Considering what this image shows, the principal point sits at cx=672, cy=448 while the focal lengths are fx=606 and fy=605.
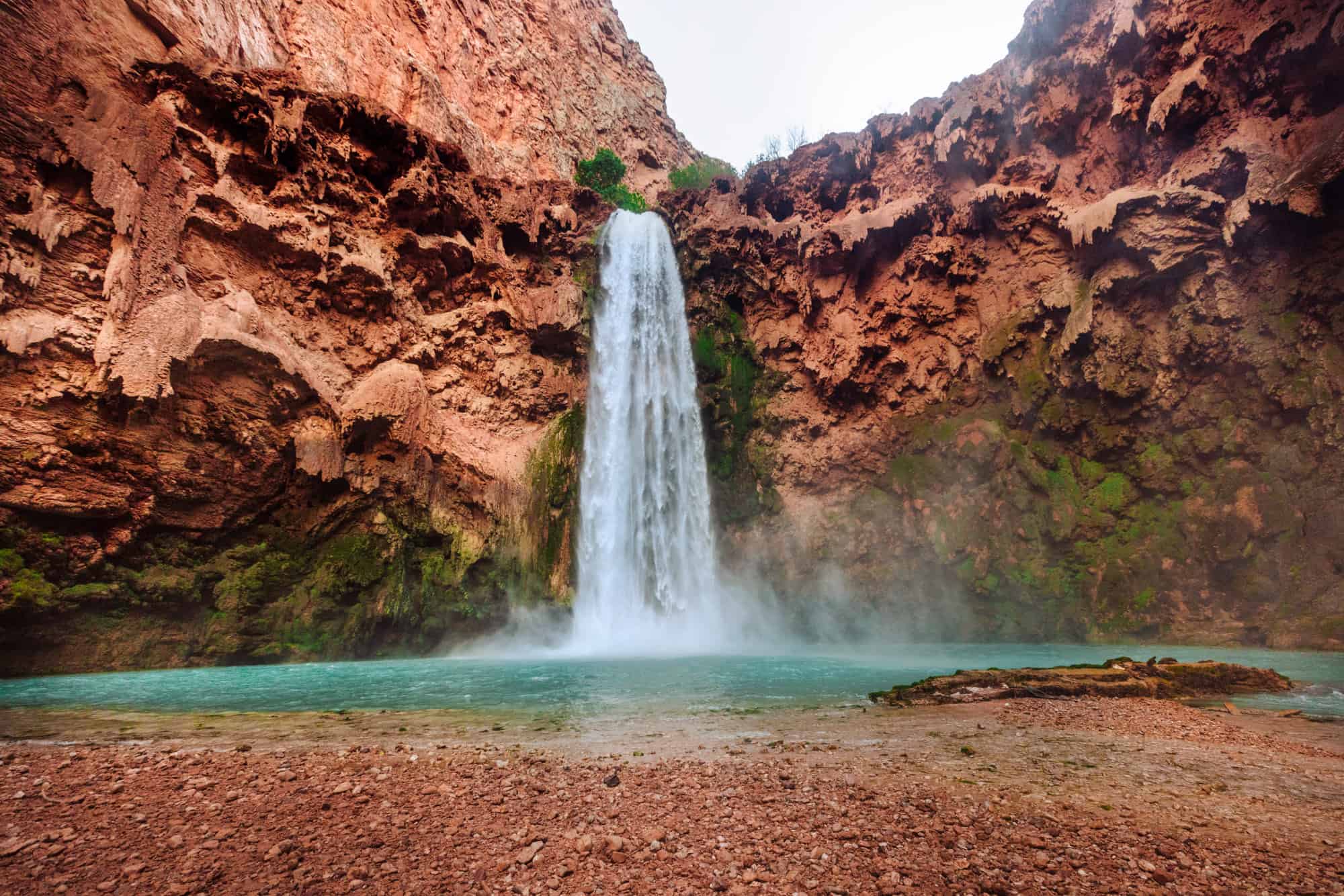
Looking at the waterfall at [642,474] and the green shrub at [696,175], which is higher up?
the green shrub at [696,175]

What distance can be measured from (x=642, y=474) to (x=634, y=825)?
16.3 metres

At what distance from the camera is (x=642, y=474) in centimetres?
1942

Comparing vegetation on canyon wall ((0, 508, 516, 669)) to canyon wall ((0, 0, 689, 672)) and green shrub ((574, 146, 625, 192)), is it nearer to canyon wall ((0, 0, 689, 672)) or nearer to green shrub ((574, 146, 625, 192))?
canyon wall ((0, 0, 689, 672))

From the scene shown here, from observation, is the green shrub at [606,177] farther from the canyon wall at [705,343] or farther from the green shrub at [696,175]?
the canyon wall at [705,343]

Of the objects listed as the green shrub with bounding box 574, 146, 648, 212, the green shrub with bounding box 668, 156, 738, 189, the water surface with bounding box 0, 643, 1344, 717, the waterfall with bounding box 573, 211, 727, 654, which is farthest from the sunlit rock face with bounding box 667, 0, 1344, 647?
the green shrub with bounding box 668, 156, 738, 189

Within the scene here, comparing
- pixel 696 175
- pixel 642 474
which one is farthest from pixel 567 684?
pixel 696 175

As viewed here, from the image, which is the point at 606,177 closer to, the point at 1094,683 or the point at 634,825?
the point at 1094,683

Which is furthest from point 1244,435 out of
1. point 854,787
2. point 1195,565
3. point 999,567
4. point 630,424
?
point 854,787

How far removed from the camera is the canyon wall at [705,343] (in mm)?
11594

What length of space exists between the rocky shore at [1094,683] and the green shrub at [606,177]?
26.4m

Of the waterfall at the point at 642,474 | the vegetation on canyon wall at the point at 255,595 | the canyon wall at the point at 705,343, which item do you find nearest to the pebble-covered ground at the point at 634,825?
the vegetation on canyon wall at the point at 255,595

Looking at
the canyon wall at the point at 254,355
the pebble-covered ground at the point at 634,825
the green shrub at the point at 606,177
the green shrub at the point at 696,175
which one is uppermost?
the green shrub at the point at 696,175

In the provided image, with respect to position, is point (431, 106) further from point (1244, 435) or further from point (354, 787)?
point (1244, 435)

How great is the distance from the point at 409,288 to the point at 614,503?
8580 mm
